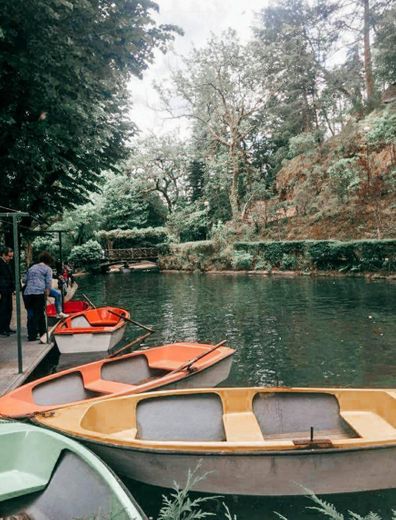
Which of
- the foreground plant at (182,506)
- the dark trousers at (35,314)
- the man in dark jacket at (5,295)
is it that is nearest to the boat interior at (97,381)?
the foreground plant at (182,506)

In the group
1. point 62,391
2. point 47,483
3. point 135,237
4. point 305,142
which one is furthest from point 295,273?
point 47,483

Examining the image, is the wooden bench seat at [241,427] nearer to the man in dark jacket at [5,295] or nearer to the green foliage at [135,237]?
the man in dark jacket at [5,295]

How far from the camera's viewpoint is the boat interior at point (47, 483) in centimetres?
314

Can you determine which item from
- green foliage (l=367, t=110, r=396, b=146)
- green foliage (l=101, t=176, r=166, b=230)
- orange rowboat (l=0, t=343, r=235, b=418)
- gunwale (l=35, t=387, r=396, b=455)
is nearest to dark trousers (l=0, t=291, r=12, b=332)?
orange rowboat (l=0, t=343, r=235, b=418)

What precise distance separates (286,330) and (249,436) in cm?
797

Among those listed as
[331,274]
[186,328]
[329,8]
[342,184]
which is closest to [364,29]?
[329,8]

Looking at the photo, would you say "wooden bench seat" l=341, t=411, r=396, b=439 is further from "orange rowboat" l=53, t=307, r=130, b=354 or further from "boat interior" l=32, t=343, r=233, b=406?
"orange rowboat" l=53, t=307, r=130, b=354

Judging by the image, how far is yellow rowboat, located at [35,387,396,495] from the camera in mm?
4078

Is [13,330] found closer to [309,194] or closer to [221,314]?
[221,314]

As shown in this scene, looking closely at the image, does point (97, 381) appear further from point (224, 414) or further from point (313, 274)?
point (313, 274)

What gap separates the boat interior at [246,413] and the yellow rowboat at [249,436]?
0.4 inches

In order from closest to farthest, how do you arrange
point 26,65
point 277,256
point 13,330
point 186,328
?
point 26,65 < point 13,330 < point 186,328 < point 277,256

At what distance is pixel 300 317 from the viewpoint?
14.1 meters

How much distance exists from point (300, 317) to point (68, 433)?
1077 cm
